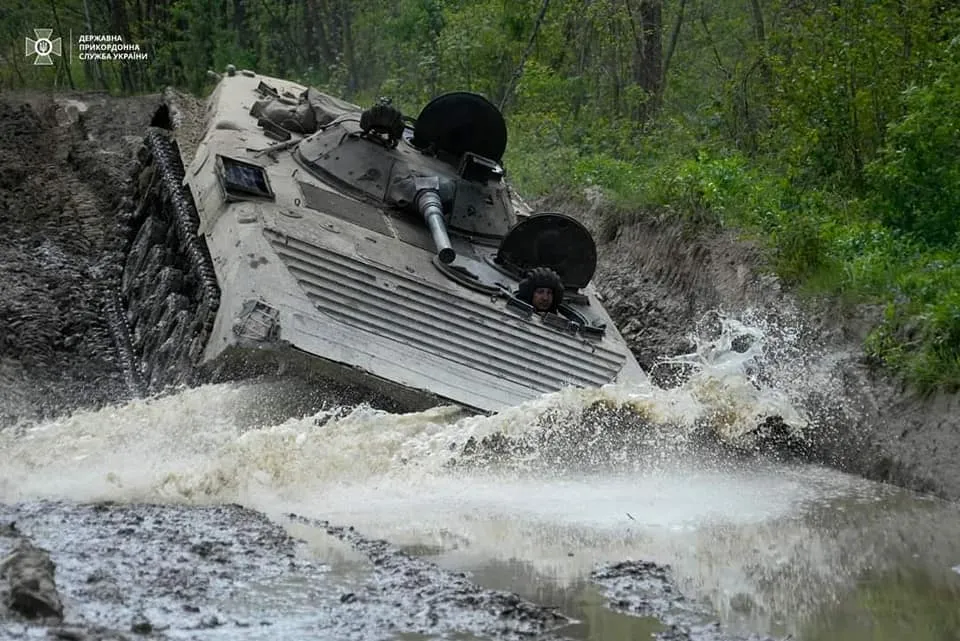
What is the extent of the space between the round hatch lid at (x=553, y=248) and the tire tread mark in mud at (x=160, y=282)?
2.29 m

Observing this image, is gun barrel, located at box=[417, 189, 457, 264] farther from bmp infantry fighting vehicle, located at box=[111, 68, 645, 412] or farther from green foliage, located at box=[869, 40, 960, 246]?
green foliage, located at box=[869, 40, 960, 246]

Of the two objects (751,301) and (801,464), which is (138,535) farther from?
(751,301)

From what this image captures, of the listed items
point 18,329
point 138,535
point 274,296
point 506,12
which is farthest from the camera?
point 506,12

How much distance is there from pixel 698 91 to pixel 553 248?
38.9ft

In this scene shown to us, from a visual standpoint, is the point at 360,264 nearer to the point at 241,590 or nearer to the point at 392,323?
the point at 392,323

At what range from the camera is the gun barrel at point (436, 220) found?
34.9 feet

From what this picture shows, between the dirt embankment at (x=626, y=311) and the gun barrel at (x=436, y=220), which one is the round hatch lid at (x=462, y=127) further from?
the dirt embankment at (x=626, y=311)

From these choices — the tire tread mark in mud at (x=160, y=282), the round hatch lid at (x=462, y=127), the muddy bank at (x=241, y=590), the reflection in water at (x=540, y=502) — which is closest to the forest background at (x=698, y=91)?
the reflection in water at (x=540, y=502)

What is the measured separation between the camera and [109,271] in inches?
521

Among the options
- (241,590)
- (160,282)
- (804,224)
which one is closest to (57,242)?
(160,282)

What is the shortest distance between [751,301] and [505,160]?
8770 mm

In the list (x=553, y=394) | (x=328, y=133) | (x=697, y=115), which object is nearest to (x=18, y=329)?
(x=328, y=133)

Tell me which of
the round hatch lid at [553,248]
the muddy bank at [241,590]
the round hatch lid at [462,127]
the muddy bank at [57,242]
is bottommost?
the muddy bank at [57,242]

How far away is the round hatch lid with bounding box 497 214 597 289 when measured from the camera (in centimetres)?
1105
